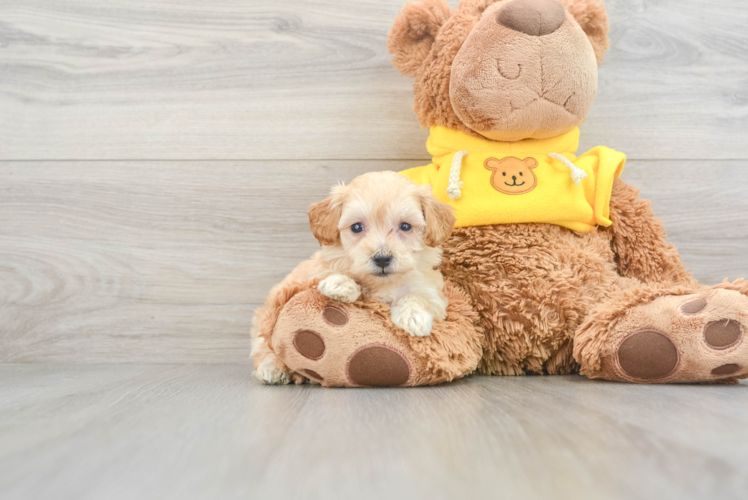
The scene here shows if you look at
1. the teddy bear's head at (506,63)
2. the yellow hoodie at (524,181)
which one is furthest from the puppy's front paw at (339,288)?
the teddy bear's head at (506,63)

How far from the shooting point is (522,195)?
102 centimetres

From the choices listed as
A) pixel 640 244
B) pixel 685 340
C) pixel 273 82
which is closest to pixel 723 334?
pixel 685 340

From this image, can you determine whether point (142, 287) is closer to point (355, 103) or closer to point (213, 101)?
point (213, 101)

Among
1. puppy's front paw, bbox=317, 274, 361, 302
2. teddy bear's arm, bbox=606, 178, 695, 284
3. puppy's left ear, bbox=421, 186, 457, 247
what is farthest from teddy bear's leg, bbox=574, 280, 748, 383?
puppy's front paw, bbox=317, 274, 361, 302

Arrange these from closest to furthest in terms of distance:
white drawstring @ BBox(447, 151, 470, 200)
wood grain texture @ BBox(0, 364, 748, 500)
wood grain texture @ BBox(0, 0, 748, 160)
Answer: wood grain texture @ BBox(0, 364, 748, 500)
white drawstring @ BBox(447, 151, 470, 200)
wood grain texture @ BBox(0, 0, 748, 160)

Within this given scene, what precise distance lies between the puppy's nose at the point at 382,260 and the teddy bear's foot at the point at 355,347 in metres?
0.08

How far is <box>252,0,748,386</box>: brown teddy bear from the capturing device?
87cm

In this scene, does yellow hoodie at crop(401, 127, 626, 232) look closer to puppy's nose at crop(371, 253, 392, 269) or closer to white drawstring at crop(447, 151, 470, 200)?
white drawstring at crop(447, 151, 470, 200)

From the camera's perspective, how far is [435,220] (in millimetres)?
914

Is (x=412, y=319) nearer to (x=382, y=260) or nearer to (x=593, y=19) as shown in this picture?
(x=382, y=260)

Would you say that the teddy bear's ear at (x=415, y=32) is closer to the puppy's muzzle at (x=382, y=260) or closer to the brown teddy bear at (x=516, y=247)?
the brown teddy bear at (x=516, y=247)

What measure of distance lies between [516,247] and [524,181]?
0.13m

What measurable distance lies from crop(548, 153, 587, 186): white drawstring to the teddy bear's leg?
23 centimetres

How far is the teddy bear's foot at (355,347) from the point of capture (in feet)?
2.81
